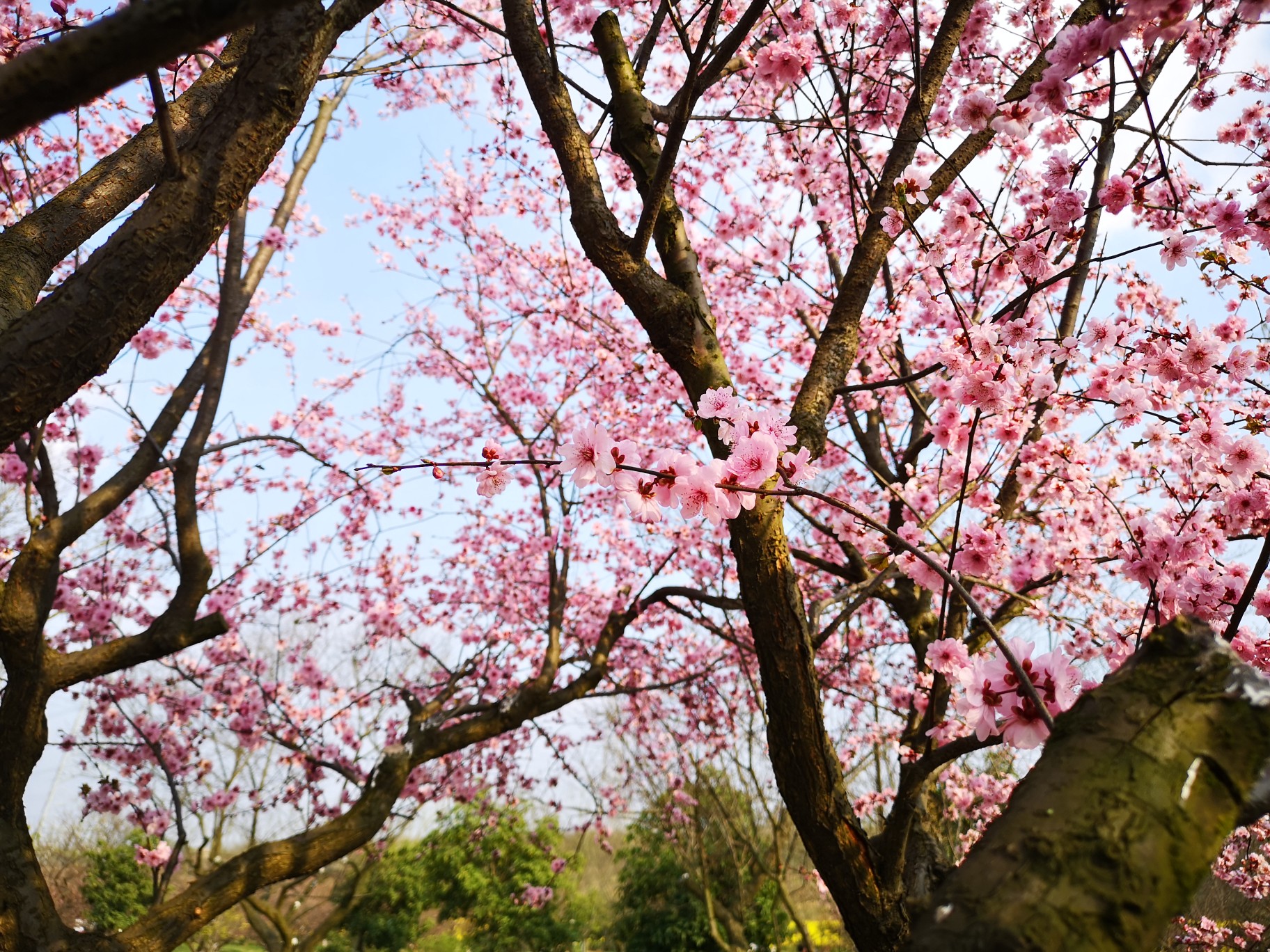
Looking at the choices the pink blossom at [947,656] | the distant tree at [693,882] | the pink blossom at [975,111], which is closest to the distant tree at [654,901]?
the distant tree at [693,882]

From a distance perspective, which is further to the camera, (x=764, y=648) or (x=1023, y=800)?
(x=764, y=648)

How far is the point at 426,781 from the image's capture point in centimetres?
771

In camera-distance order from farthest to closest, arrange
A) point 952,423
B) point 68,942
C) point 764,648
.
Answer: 1. point 952,423
2. point 68,942
3. point 764,648

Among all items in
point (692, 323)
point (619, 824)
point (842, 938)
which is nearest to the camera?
point (692, 323)

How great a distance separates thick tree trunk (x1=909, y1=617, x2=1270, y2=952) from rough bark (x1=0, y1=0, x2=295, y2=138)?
1259mm

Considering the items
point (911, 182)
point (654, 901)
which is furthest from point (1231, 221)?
point (654, 901)

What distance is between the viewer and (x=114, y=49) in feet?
2.70

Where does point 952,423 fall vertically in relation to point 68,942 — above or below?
above

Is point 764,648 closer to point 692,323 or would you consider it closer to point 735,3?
point 692,323

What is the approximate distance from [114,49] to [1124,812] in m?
1.44

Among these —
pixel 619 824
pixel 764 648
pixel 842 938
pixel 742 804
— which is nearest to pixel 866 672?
pixel 742 804

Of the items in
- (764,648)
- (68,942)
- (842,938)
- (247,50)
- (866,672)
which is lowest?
(842,938)

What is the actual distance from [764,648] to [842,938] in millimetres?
12228

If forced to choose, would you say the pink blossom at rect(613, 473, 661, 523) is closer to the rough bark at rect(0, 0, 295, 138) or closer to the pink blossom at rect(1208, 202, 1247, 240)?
the rough bark at rect(0, 0, 295, 138)
